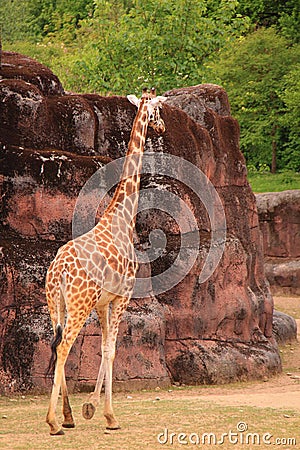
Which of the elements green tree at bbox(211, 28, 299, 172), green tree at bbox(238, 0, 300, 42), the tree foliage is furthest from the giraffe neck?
green tree at bbox(238, 0, 300, 42)

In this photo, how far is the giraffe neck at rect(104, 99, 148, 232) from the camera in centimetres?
992

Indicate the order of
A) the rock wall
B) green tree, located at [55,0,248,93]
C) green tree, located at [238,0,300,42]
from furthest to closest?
green tree, located at [238,0,300,42]
green tree, located at [55,0,248,93]
the rock wall

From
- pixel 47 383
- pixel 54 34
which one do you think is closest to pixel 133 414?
pixel 47 383

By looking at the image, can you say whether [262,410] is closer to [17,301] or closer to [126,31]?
[17,301]

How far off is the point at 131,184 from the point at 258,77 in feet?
78.6

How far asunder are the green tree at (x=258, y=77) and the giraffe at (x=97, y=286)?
2260 cm

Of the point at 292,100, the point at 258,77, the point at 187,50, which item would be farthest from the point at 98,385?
the point at 258,77

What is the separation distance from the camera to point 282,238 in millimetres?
24969

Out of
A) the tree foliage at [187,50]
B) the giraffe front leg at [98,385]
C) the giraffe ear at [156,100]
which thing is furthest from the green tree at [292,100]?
the giraffe front leg at [98,385]

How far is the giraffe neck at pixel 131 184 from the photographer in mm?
9922

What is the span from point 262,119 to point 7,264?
23493 mm

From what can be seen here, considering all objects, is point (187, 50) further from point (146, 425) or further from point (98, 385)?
point (146, 425)

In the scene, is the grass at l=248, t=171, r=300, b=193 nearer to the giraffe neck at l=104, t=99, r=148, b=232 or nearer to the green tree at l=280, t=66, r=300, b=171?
the green tree at l=280, t=66, r=300, b=171

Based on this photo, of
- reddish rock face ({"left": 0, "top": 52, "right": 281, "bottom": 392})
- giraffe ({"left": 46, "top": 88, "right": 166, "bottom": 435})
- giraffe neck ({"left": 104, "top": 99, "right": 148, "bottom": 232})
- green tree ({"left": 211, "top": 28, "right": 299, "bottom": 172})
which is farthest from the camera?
green tree ({"left": 211, "top": 28, "right": 299, "bottom": 172})
